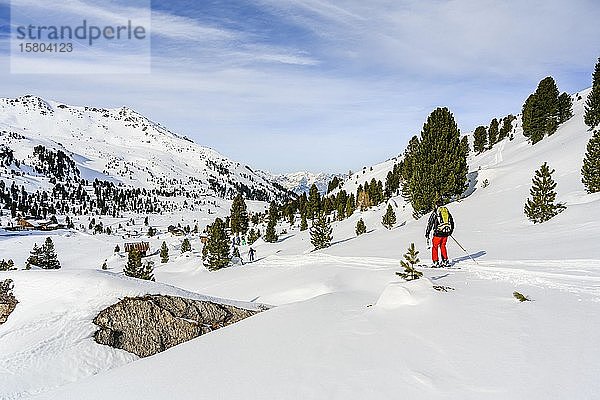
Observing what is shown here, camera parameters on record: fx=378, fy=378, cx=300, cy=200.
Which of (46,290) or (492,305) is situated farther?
(46,290)

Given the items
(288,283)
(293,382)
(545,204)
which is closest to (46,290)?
(293,382)

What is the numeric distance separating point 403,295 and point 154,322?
14.8ft

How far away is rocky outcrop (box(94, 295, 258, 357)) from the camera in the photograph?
6406 mm

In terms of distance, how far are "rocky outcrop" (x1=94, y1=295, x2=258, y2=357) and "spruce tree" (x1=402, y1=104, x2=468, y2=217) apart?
3140 cm

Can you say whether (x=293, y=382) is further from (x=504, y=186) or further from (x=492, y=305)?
(x=504, y=186)

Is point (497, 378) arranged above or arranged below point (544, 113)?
below

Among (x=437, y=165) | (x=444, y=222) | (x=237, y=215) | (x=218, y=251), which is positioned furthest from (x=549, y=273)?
(x=237, y=215)

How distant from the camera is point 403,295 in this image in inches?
260

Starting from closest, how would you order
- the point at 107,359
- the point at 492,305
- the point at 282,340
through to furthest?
the point at 282,340
the point at 107,359
the point at 492,305

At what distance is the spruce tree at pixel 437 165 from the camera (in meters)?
35.8

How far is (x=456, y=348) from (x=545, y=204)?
67.0ft

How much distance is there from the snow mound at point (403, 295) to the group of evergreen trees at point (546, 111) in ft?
192

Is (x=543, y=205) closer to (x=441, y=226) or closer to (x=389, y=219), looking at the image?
(x=441, y=226)

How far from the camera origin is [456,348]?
15.1 feet
